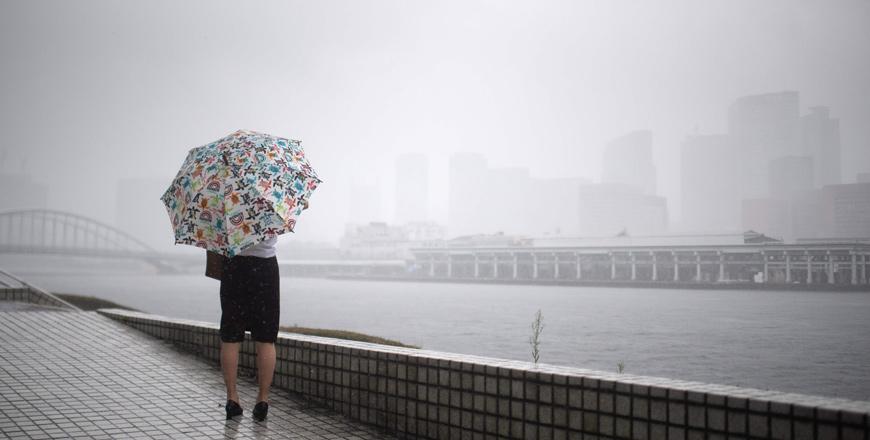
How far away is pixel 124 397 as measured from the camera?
4.12 m

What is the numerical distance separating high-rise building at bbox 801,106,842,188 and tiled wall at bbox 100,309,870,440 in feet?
185

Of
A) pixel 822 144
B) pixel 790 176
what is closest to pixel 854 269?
pixel 790 176

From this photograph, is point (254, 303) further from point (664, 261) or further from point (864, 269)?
point (664, 261)

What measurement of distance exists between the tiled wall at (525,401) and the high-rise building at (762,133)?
62.4m

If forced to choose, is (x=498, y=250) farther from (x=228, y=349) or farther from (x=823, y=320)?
(x=228, y=349)

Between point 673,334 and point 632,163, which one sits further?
point 632,163

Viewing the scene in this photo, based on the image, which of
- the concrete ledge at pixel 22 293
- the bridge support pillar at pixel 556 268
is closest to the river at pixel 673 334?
the concrete ledge at pixel 22 293

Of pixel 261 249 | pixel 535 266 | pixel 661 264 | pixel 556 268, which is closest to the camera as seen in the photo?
pixel 261 249

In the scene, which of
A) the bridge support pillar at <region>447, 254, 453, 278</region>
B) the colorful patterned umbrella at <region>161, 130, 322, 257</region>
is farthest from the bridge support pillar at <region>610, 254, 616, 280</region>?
the colorful patterned umbrella at <region>161, 130, 322, 257</region>

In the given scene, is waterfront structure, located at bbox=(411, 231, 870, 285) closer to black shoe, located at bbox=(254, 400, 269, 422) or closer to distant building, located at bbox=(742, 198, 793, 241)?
distant building, located at bbox=(742, 198, 793, 241)

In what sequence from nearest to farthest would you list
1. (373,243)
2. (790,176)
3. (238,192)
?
(238,192)
(790,176)
(373,243)

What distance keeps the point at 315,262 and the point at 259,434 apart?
10765 centimetres

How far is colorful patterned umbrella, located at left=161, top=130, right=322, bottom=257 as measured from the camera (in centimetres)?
346

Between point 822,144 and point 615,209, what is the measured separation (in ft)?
263
